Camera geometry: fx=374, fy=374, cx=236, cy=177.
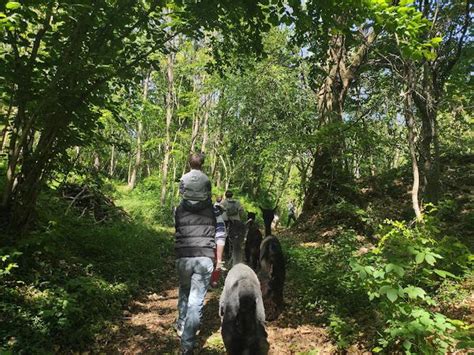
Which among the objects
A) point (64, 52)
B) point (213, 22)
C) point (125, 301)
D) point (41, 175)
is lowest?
point (125, 301)

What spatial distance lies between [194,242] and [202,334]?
178 centimetres

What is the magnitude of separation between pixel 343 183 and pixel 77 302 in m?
9.73

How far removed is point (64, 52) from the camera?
18.3 feet

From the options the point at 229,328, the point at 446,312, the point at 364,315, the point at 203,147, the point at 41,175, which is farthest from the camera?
the point at 203,147

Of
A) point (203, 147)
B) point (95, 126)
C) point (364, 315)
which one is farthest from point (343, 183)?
point (203, 147)

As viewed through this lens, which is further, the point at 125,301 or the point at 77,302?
the point at 125,301

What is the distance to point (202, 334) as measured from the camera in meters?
5.51

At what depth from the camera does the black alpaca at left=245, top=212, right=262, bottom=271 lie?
852 centimetres

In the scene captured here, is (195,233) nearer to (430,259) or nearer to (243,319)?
(243,319)

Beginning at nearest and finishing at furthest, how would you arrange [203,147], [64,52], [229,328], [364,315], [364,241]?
Answer: [229,328] → [364,315] → [64,52] → [364,241] → [203,147]

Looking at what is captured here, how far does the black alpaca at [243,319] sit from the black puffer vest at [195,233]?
0.65 m

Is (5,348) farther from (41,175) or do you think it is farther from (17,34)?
(17,34)

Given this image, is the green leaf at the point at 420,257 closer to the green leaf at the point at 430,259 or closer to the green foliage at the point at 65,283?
the green leaf at the point at 430,259

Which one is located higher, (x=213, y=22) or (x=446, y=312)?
(x=213, y=22)
